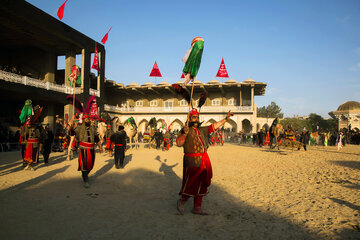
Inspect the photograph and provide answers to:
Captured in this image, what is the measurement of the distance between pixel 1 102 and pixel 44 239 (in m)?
22.4

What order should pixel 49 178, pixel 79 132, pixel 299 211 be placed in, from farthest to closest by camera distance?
pixel 49 178 < pixel 79 132 < pixel 299 211

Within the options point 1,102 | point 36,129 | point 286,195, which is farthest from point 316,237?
point 1,102

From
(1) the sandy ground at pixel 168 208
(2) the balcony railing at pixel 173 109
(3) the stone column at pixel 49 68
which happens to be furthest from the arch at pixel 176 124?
(1) the sandy ground at pixel 168 208

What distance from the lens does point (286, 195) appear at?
5090 millimetres

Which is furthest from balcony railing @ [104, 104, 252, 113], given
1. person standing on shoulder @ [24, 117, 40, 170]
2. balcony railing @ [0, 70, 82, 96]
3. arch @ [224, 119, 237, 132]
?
person standing on shoulder @ [24, 117, 40, 170]

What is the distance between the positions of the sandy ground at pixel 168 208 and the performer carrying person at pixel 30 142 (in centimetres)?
57

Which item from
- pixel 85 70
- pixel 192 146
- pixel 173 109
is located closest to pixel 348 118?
pixel 173 109

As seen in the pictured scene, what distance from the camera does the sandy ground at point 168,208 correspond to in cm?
321

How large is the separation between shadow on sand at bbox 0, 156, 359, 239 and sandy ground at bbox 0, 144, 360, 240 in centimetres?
1

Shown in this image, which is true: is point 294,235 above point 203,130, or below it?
below

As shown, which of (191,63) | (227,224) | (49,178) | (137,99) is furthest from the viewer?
(137,99)

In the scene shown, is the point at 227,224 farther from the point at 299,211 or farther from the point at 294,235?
the point at 299,211

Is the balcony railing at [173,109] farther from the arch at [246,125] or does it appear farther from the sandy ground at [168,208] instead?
the sandy ground at [168,208]

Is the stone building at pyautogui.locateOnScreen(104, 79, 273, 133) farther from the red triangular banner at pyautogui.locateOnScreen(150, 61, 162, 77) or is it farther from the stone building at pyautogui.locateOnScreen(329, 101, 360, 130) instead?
the stone building at pyautogui.locateOnScreen(329, 101, 360, 130)
